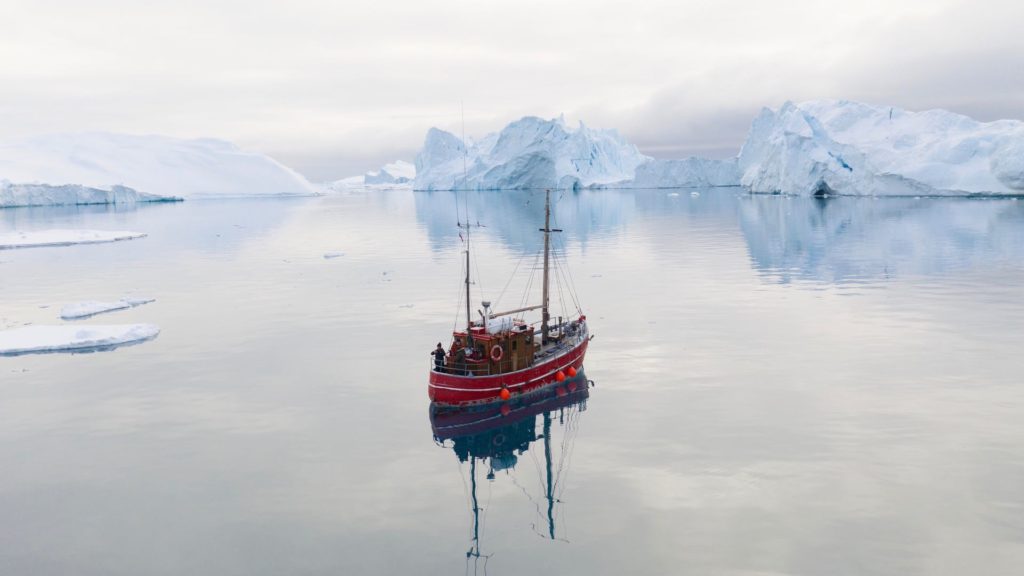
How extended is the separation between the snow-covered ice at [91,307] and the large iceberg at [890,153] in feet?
340

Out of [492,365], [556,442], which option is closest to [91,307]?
→ [492,365]

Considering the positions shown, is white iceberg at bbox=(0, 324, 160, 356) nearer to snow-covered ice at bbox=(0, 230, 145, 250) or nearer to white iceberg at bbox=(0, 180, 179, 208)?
snow-covered ice at bbox=(0, 230, 145, 250)

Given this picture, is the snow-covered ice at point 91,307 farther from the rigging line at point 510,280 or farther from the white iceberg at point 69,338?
the rigging line at point 510,280

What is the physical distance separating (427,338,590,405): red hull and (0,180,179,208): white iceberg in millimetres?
148691

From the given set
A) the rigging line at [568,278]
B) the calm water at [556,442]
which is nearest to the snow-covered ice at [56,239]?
the calm water at [556,442]

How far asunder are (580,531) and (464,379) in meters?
8.20

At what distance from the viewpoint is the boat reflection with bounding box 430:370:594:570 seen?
18.2 m

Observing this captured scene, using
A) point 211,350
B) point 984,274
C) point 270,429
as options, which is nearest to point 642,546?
point 270,429

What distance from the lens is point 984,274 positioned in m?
44.0

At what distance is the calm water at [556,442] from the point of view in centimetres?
1425

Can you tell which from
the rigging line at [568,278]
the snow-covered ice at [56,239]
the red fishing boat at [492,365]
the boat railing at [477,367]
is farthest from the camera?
the snow-covered ice at [56,239]

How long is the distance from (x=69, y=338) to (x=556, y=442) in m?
21.2

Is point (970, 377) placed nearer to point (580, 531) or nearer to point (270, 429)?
point (580, 531)

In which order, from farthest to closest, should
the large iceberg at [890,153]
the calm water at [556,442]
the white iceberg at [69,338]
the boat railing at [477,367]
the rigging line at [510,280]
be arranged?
the large iceberg at [890,153]
the rigging line at [510,280]
the white iceberg at [69,338]
the boat railing at [477,367]
the calm water at [556,442]
